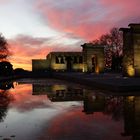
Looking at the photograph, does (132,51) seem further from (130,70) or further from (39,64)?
(39,64)

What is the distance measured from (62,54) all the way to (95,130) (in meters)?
58.9

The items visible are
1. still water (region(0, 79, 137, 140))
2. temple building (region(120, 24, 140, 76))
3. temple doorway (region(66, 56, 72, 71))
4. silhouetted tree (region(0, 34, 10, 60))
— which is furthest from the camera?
silhouetted tree (region(0, 34, 10, 60))

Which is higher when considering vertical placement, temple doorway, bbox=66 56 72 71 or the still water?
temple doorway, bbox=66 56 72 71

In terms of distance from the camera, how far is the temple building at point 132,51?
2764 centimetres

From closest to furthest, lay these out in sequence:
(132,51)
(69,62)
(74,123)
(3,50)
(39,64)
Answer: (74,123), (132,51), (39,64), (69,62), (3,50)

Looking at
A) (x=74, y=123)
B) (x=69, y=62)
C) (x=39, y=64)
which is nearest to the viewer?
(x=74, y=123)

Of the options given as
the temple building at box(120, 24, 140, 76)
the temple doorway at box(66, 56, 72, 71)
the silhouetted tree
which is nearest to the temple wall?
the temple doorway at box(66, 56, 72, 71)

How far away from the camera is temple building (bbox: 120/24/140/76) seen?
1088 inches

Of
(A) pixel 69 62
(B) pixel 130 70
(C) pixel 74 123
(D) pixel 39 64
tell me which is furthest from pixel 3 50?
(C) pixel 74 123

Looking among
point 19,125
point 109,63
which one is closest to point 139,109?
point 19,125

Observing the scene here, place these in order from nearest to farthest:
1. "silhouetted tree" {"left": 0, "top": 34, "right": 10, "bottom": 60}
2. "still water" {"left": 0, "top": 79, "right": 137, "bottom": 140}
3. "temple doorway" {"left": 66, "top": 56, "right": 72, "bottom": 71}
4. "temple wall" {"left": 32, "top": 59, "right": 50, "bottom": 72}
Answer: "still water" {"left": 0, "top": 79, "right": 137, "bottom": 140}
"temple wall" {"left": 32, "top": 59, "right": 50, "bottom": 72}
"temple doorway" {"left": 66, "top": 56, "right": 72, "bottom": 71}
"silhouetted tree" {"left": 0, "top": 34, "right": 10, "bottom": 60}

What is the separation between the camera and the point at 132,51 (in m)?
27.9

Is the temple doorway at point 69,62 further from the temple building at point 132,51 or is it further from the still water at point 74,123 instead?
the still water at point 74,123

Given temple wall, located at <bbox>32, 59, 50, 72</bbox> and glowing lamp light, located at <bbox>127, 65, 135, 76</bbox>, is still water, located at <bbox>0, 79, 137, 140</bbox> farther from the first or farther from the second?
temple wall, located at <bbox>32, 59, 50, 72</bbox>
